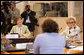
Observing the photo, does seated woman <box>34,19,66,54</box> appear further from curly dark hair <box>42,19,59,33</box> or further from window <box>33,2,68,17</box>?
window <box>33,2,68,17</box>

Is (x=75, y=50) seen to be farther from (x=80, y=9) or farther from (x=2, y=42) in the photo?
(x=80, y=9)

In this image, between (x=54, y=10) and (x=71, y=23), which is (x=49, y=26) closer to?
(x=71, y=23)

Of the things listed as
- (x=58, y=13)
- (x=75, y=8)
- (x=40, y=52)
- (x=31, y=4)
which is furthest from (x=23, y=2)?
(x=40, y=52)

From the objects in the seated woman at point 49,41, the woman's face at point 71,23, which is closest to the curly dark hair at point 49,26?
the seated woman at point 49,41

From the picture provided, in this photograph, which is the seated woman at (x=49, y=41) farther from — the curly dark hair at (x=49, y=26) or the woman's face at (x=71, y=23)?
the woman's face at (x=71, y=23)

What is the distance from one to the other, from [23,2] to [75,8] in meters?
1.84

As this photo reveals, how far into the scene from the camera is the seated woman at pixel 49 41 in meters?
2.12

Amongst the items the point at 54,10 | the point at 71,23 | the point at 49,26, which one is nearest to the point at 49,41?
the point at 49,26

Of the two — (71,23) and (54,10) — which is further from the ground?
(54,10)

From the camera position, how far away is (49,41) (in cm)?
212

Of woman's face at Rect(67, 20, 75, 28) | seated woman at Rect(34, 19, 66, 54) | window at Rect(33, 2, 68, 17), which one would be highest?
window at Rect(33, 2, 68, 17)

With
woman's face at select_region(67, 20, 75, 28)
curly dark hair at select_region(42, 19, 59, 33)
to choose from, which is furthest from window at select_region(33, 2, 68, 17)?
curly dark hair at select_region(42, 19, 59, 33)

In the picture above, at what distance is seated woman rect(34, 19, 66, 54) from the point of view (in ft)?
6.96

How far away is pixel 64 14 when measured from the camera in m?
6.54
